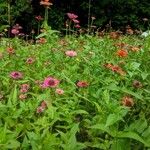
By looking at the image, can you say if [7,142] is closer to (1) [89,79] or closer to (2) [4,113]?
(2) [4,113]

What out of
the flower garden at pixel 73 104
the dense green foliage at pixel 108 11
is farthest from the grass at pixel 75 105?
the dense green foliage at pixel 108 11

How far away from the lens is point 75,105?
130 inches

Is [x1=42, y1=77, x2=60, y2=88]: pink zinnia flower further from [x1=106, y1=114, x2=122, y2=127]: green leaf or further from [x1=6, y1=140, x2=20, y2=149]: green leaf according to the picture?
[x1=6, y1=140, x2=20, y2=149]: green leaf

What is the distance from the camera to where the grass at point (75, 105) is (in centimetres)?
270

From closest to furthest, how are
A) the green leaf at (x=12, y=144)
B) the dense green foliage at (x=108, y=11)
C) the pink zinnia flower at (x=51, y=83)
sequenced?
the green leaf at (x=12, y=144), the pink zinnia flower at (x=51, y=83), the dense green foliage at (x=108, y=11)

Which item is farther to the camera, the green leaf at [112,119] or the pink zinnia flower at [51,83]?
the pink zinnia flower at [51,83]

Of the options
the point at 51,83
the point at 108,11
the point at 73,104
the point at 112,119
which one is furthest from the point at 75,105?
the point at 108,11

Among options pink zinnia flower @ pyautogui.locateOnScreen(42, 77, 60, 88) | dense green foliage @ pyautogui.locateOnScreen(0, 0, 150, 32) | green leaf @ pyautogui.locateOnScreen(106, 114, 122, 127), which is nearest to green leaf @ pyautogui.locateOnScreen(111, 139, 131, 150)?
green leaf @ pyautogui.locateOnScreen(106, 114, 122, 127)

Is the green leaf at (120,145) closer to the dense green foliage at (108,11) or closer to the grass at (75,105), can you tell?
the grass at (75,105)

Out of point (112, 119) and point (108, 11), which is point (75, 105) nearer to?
point (112, 119)

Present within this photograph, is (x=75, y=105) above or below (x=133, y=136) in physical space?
below

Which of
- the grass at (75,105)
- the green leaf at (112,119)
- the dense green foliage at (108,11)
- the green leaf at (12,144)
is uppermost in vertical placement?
the green leaf at (112,119)

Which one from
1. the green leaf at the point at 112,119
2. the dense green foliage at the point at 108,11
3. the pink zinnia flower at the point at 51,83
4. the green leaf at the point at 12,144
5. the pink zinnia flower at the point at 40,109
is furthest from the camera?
the dense green foliage at the point at 108,11

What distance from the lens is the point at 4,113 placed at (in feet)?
10.2
